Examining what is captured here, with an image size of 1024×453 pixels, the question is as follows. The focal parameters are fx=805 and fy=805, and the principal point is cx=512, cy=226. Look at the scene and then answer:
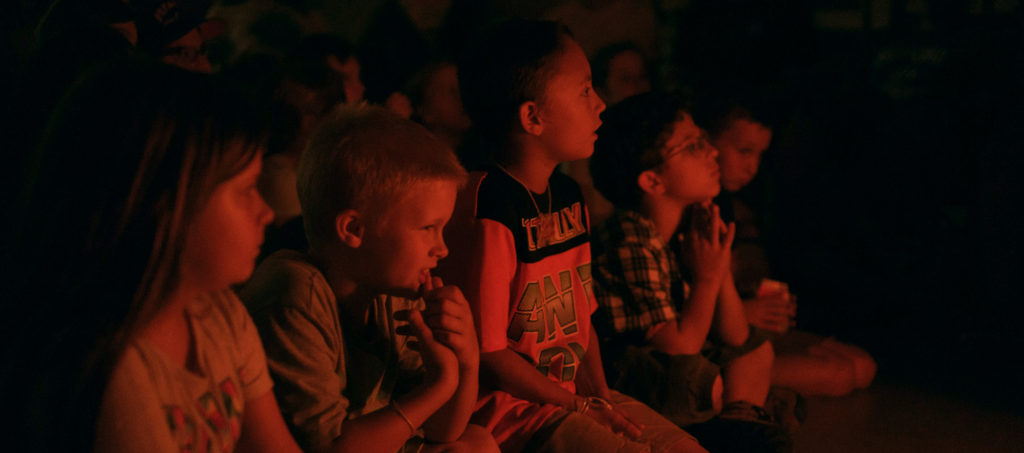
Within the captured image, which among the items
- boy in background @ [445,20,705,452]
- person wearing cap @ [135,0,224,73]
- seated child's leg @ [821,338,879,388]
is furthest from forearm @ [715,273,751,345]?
person wearing cap @ [135,0,224,73]

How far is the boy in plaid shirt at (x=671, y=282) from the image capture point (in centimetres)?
189

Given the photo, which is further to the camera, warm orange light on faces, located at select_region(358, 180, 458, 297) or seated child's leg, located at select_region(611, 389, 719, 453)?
seated child's leg, located at select_region(611, 389, 719, 453)

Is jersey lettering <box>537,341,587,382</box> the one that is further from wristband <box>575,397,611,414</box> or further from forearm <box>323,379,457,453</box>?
forearm <box>323,379,457,453</box>

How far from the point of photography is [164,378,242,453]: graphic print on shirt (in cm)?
90

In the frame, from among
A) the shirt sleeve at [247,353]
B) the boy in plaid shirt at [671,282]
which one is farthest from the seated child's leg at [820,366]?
the shirt sleeve at [247,353]

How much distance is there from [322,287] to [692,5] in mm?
3451

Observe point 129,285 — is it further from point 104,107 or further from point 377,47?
point 377,47

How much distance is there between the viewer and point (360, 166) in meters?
1.23

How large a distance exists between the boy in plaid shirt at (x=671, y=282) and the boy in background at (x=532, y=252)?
21 cm

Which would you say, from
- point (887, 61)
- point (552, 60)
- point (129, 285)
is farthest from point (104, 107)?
point (887, 61)

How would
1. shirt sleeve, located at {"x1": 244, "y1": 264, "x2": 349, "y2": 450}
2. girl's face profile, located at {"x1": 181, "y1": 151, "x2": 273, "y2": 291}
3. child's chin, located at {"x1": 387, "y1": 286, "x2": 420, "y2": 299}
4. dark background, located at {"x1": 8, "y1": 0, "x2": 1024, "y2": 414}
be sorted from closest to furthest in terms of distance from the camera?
girl's face profile, located at {"x1": 181, "y1": 151, "x2": 273, "y2": 291}
shirt sleeve, located at {"x1": 244, "y1": 264, "x2": 349, "y2": 450}
child's chin, located at {"x1": 387, "y1": 286, "x2": 420, "y2": 299}
dark background, located at {"x1": 8, "y1": 0, "x2": 1024, "y2": 414}

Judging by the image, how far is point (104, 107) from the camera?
2.86 feet

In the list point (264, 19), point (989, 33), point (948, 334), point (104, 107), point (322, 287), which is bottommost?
point (948, 334)

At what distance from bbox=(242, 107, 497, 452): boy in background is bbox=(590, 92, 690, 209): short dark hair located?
2.59ft
